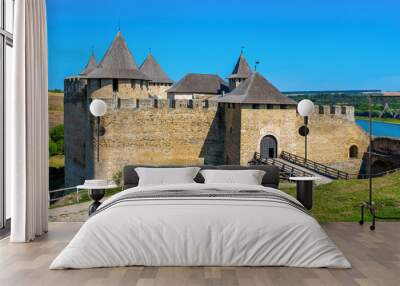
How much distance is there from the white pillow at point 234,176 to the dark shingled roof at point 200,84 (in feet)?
34.3

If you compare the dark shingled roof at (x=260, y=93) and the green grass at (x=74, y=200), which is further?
the dark shingled roof at (x=260, y=93)

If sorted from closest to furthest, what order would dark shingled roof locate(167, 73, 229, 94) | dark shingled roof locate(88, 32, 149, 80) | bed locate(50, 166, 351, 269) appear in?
bed locate(50, 166, 351, 269) → dark shingled roof locate(88, 32, 149, 80) → dark shingled roof locate(167, 73, 229, 94)

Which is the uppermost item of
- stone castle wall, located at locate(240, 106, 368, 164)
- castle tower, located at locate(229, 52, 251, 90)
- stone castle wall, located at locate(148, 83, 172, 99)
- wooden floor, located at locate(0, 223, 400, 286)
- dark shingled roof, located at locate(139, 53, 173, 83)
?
dark shingled roof, located at locate(139, 53, 173, 83)

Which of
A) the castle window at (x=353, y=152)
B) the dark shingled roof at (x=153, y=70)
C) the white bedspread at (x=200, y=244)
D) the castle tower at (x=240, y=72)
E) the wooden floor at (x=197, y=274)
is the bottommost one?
the wooden floor at (x=197, y=274)

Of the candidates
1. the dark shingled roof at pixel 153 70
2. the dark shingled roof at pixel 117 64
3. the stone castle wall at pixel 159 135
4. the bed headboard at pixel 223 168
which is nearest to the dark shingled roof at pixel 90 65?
the dark shingled roof at pixel 153 70

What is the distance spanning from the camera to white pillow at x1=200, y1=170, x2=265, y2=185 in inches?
209

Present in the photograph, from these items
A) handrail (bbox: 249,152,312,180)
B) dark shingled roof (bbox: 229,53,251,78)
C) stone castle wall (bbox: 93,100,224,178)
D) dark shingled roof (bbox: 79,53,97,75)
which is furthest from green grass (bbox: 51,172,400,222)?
dark shingled roof (bbox: 79,53,97,75)

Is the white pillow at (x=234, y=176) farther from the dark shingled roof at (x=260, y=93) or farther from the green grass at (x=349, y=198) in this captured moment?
the dark shingled roof at (x=260, y=93)

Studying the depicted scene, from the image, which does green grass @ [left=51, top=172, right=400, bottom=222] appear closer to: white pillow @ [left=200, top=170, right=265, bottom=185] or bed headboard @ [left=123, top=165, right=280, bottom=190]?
bed headboard @ [left=123, top=165, right=280, bottom=190]

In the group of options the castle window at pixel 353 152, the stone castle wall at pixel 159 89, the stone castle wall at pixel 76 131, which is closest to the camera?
the castle window at pixel 353 152

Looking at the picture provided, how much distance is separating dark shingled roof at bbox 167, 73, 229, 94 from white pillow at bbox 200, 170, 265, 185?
10.5 metres

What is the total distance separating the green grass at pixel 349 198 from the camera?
6582mm

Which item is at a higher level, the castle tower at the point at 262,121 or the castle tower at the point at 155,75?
the castle tower at the point at 155,75

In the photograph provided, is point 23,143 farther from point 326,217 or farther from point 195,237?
point 326,217
